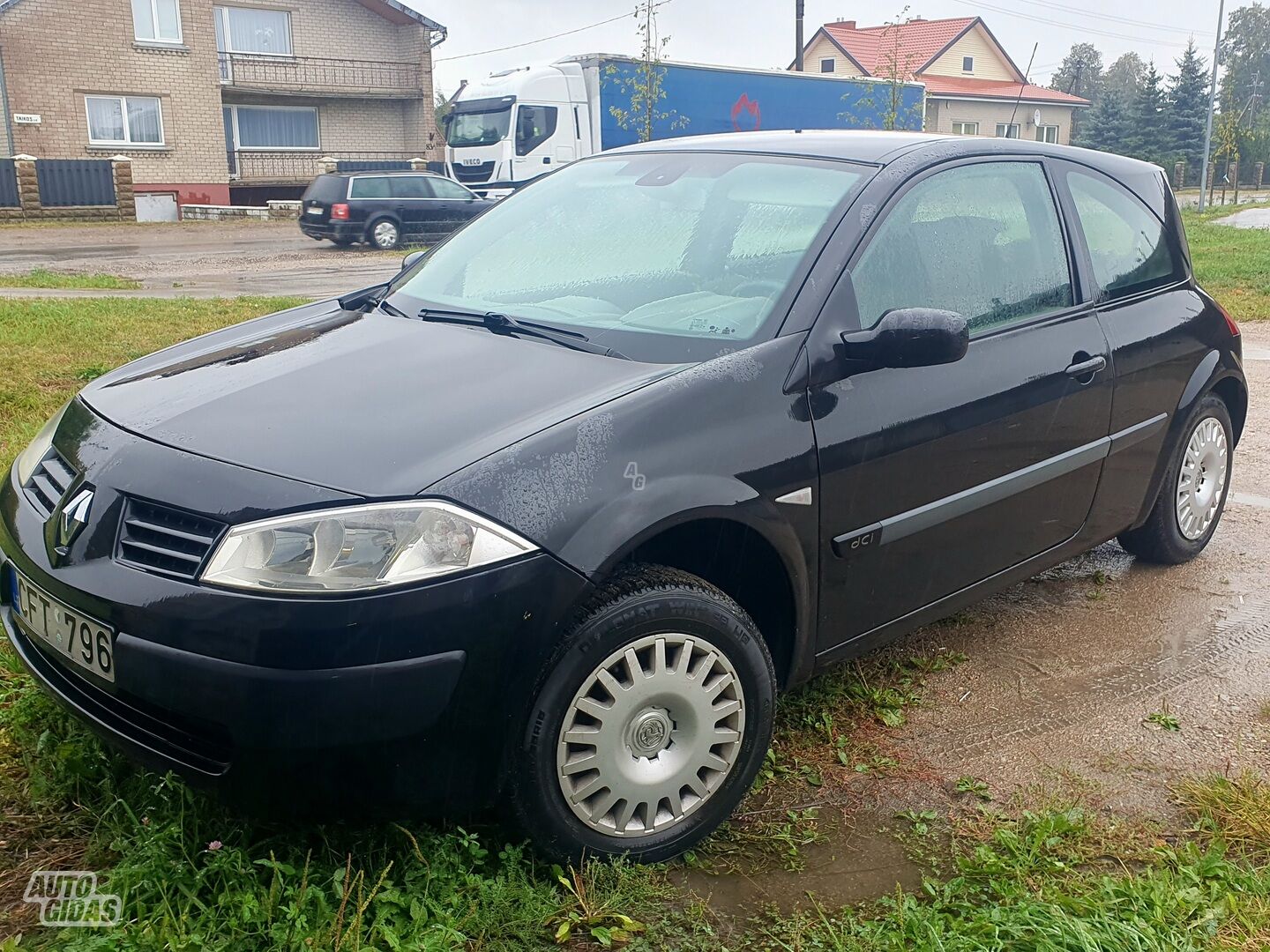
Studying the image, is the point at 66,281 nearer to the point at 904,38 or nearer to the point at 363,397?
the point at 363,397

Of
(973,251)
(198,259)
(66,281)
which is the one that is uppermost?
(973,251)

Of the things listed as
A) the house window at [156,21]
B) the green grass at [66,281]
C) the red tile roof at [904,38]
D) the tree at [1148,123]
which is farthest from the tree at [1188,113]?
the green grass at [66,281]

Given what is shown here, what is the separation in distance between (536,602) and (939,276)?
1744 millimetres

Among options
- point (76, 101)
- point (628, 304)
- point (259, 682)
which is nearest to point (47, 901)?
point (259, 682)

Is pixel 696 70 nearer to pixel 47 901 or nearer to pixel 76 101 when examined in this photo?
pixel 76 101

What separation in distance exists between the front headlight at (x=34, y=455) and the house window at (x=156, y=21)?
3307 centimetres

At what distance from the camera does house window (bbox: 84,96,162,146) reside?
31469 mm

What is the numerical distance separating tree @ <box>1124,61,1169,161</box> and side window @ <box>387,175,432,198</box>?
146 feet

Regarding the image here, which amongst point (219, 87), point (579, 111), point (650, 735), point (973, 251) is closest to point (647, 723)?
point (650, 735)

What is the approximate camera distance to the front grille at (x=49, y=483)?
266cm

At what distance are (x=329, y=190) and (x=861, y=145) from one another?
1933cm

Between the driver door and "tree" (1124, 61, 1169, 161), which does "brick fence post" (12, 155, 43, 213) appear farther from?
"tree" (1124, 61, 1169, 161)

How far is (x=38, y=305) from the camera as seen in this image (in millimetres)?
10680

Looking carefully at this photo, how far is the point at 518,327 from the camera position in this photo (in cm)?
321
